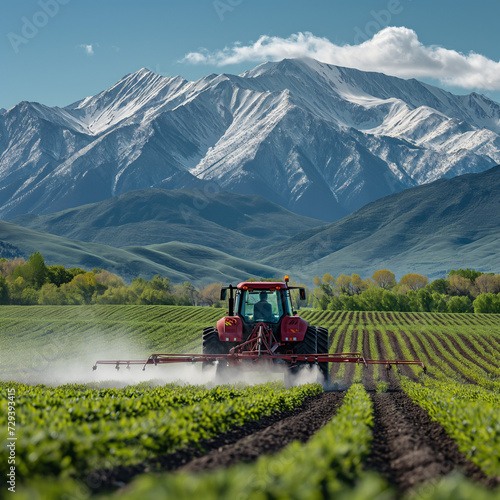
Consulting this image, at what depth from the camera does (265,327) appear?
2280cm

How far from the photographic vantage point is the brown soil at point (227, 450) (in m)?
6.92

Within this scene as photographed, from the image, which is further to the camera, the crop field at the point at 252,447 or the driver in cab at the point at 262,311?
the driver in cab at the point at 262,311

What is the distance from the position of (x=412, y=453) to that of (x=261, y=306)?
50.9 feet

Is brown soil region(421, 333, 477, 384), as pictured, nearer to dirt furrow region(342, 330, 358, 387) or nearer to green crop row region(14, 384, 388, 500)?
dirt furrow region(342, 330, 358, 387)

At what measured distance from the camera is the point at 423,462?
779cm

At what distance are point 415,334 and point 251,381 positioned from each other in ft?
167

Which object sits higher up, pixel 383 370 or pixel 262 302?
pixel 262 302

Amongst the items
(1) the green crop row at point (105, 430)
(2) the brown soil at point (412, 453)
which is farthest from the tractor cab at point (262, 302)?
(1) the green crop row at point (105, 430)

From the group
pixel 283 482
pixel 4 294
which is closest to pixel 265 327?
pixel 283 482

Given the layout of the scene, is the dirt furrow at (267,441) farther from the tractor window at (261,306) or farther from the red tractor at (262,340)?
the tractor window at (261,306)

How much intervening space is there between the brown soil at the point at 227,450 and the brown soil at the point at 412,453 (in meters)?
1.42

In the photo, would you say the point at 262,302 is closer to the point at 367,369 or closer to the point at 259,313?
the point at 259,313

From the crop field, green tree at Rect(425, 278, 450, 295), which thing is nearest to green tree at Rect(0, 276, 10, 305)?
green tree at Rect(425, 278, 450, 295)

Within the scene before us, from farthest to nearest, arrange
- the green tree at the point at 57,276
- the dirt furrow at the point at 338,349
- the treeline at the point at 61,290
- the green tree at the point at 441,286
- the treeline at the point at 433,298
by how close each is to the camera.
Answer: the green tree at the point at 441,286 → the green tree at the point at 57,276 → the treeline at the point at 433,298 → the treeline at the point at 61,290 → the dirt furrow at the point at 338,349
